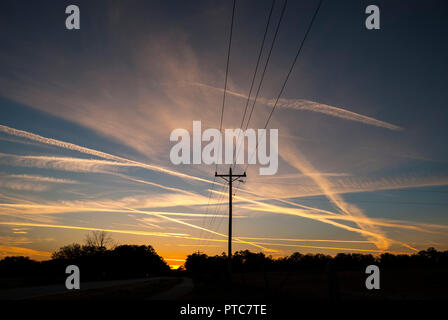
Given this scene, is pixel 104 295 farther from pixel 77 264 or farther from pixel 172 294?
pixel 77 264

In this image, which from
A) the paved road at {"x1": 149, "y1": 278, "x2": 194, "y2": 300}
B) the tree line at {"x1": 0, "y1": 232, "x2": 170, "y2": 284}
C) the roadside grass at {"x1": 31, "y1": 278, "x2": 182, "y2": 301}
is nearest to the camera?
the roadside grass at {"x1": 31, "y1": 278, "x2": 182, "y2": 301}

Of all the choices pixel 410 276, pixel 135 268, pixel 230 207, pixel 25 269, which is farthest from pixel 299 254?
pixel 230 207

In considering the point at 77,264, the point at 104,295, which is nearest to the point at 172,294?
the point at 104,295

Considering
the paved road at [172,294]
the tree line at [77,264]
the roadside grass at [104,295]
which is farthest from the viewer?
the tree line at [77,264]

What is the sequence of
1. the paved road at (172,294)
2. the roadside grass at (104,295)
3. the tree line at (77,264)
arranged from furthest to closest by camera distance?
the tree line at (77,264)
the paved road at (172,294)
the roadside grass at (104,295)

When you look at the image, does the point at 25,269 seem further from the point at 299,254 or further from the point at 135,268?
the point at 299,254

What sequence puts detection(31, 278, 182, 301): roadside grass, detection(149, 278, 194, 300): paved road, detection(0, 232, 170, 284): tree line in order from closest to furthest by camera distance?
detection(31, 278, 182, 301): roadside grass → detection(149, 278, 194, 300): paved road → detection(0, 232, 170, 284): tree line

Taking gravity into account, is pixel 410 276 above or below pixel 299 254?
above

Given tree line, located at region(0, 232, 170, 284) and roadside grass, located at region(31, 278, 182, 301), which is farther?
tree line, located at region(0, 232, 170, 284)

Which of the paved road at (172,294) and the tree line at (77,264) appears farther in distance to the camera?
the tree line at (77,264)

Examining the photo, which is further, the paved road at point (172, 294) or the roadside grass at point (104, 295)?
the paved road at point (172, 294)
